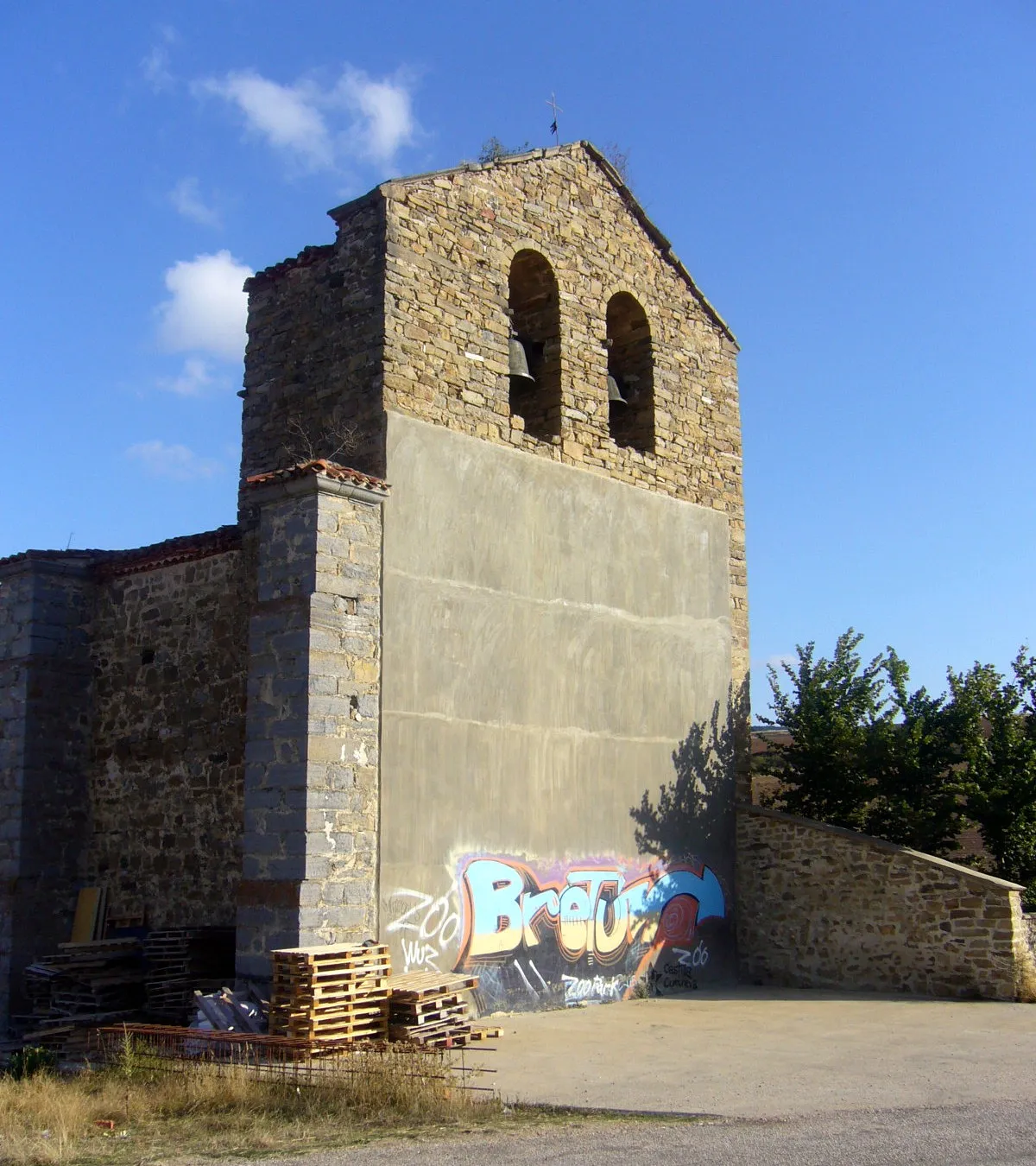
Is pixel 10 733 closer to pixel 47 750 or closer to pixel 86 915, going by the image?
pixel 47 750

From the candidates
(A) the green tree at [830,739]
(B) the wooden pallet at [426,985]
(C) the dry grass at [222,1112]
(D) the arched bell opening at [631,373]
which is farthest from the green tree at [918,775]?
(C) the dry grass at [222,1112]

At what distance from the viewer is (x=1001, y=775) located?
55.4 feet

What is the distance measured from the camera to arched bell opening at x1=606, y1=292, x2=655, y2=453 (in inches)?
657

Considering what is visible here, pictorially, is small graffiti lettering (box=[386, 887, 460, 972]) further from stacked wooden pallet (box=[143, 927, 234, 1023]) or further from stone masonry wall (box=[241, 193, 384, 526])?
stone masonry wall (box=[241, 193, 384, 526])

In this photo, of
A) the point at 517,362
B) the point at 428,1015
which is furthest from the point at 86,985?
the point at 517,362

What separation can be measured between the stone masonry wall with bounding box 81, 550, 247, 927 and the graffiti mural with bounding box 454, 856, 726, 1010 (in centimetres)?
259

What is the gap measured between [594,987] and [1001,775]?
6586mm

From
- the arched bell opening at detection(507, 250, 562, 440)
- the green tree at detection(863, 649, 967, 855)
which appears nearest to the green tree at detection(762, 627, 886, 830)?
the green tree at detection(863, 649, 967, 855)

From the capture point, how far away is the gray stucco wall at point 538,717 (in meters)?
12.6

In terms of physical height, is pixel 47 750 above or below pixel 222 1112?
above

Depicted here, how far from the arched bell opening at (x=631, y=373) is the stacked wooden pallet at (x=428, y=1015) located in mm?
8000

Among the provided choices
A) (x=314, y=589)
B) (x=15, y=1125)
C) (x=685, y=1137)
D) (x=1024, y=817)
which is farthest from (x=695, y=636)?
(x=15, y=1125)

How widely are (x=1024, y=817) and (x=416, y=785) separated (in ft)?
29.1

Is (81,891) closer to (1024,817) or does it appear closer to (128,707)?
(128,707)
